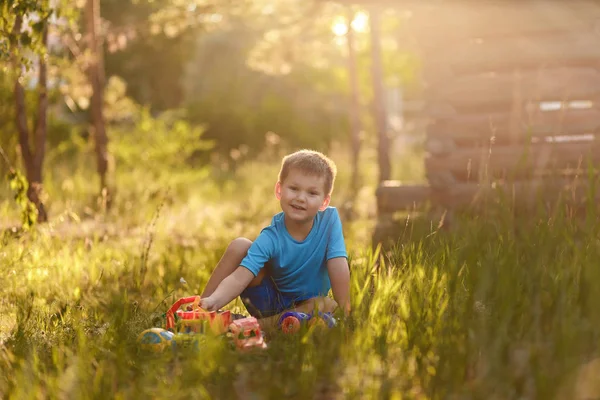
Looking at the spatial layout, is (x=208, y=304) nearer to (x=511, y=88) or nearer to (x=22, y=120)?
(x=22, y=120)

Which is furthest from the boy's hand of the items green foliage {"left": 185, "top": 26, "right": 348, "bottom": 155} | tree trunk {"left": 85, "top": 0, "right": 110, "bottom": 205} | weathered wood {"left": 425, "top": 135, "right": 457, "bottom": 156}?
green foliage {"left": 185, "top": 26, "right": 348, "bottom": 155}

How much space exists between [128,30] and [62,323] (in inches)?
275

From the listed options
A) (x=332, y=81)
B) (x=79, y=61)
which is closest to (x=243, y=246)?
(x=79, y=61)

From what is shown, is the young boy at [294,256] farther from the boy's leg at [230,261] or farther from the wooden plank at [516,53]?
the wooden plank at [516,53]

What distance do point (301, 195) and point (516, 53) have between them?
15.9 ft

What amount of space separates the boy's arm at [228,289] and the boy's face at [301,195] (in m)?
0.37

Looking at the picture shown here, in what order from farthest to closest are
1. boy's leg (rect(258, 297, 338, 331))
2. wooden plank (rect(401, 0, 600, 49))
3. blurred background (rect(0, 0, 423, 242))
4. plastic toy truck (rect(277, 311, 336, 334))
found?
wooden plank (rect(401, 0, 600, 49)) < blurred background (rect(0, 0, 423, 242)) < boy's leg (rect(258, 297, 338, 331)) < plastic toy truck (rect(277, 311, 336, 334))

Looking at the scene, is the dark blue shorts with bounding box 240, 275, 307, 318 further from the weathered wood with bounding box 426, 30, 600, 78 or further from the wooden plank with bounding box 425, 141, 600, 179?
the weathered wood with bounding box 426, 30, 600, 78

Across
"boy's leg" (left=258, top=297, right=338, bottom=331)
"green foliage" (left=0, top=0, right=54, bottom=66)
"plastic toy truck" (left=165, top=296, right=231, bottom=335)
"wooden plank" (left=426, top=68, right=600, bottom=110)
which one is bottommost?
"boy's leg" (left=258, top=297, right=338, bottom=331)

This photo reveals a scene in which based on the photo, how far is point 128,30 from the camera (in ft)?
33.8

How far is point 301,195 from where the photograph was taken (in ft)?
12.9

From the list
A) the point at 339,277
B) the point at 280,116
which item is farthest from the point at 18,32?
the point at 280,116

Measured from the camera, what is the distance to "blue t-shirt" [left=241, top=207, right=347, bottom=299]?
399 centimetres

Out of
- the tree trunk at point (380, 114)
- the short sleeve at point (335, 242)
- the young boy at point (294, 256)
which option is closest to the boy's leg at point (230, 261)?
the young boy at point (294, 256)
